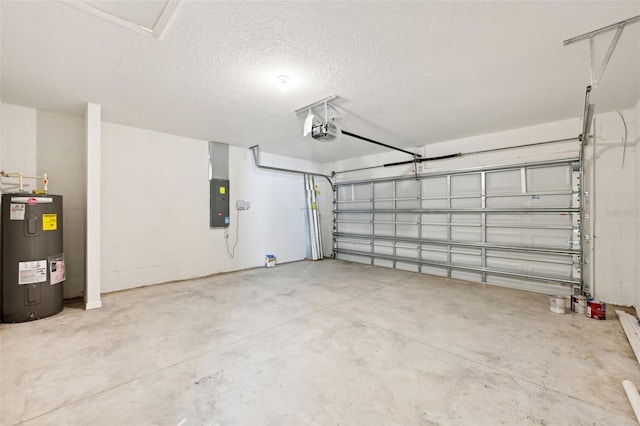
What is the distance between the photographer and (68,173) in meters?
3.72

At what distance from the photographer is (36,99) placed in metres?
3.21

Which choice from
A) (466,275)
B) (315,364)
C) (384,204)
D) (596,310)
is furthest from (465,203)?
(315,364)

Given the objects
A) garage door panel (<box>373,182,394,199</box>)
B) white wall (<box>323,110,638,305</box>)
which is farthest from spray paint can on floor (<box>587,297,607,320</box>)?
garage door panel (<box>373,182,394,199</box>)

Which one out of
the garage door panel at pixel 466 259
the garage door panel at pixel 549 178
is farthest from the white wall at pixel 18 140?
the garage door panel at pixel 549 178

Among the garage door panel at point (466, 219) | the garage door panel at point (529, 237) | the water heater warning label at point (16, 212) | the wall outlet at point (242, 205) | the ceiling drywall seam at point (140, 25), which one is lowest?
the garage door panel at point (529, 237)

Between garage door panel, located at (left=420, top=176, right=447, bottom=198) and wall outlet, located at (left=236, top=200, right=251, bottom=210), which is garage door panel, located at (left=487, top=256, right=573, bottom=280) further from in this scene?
wall outlet, located at (left=236, top=200, right=251, bottom=210)

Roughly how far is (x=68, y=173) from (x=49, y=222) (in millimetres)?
1049

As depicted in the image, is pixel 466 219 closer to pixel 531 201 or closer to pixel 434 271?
pixel 531 201

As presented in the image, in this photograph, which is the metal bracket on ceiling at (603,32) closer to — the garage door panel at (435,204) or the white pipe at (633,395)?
the white pipe at (633,395)

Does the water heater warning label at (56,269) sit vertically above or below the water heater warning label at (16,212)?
below

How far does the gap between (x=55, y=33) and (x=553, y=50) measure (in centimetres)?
408

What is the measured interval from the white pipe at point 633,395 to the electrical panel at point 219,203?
5376 millimetres

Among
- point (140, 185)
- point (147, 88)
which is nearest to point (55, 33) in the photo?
point (147, 88)

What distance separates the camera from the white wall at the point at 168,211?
4070mm
